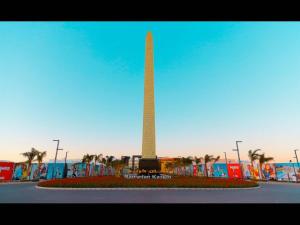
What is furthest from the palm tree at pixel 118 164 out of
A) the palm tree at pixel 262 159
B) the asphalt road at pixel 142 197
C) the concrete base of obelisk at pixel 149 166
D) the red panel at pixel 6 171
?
the asphalt road at pixel 142 197

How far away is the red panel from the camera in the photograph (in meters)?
25.6

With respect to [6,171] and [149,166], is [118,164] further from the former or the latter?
[149,166]

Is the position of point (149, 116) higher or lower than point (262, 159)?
higher

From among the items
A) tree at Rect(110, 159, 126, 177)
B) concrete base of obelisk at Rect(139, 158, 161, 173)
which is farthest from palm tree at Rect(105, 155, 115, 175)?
concrete base of obelisk at Rect(139, 158, 161, 173)

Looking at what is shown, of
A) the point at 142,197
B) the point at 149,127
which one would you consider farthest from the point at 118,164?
the point at 142,197

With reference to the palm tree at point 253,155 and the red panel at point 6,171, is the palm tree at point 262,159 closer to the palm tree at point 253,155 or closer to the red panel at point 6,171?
the palm tree at point 253,155

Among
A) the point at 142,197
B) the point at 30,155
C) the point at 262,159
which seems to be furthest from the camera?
the point at 262,159

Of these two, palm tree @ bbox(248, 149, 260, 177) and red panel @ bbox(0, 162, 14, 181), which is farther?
palm tree @ bbox(248, 149, 260, 177)

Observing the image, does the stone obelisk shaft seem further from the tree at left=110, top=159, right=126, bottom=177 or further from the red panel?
the tree at left=110, top=159, right=126, bottom=177

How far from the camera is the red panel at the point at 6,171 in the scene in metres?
25.6

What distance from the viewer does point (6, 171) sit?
26.1 metres
